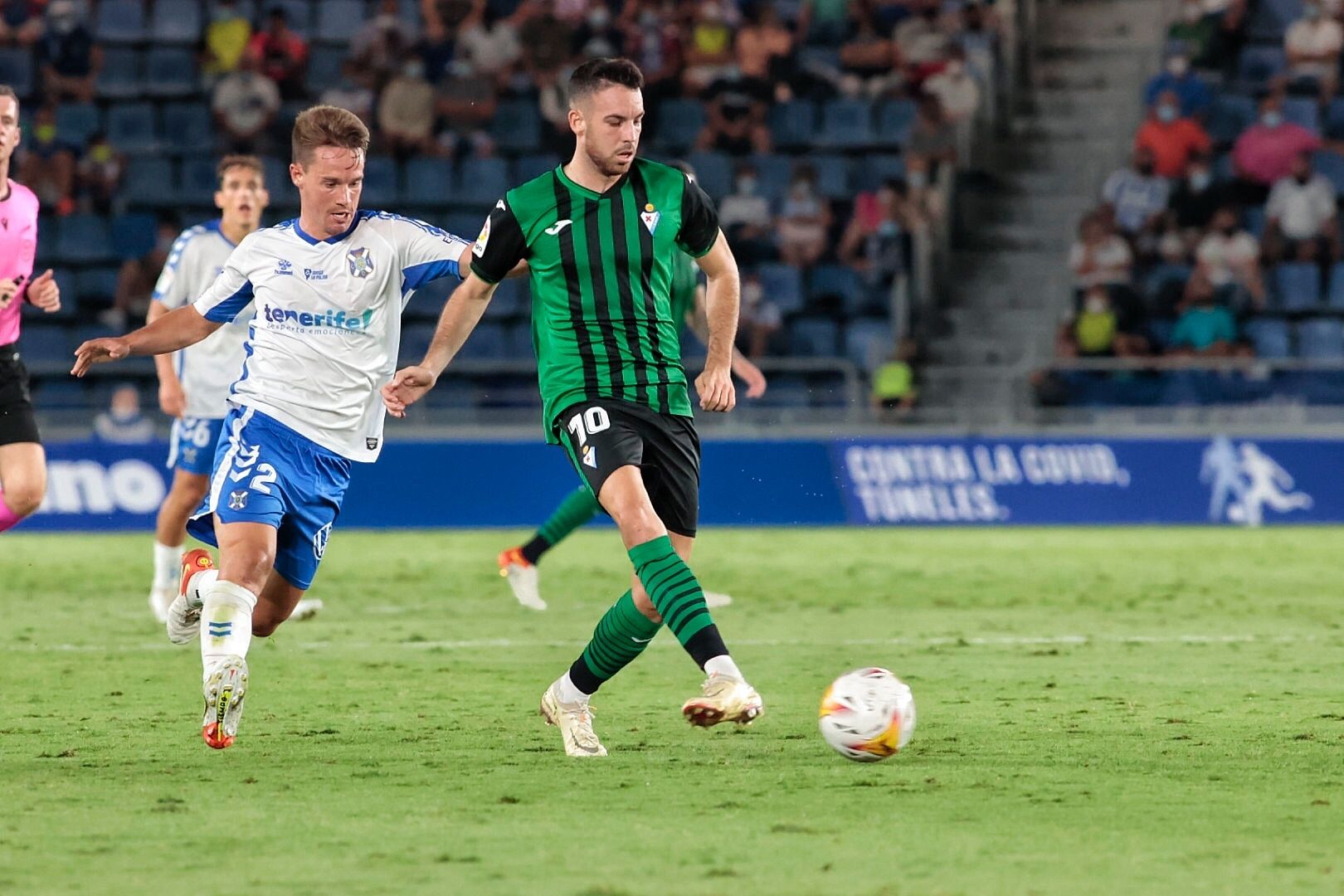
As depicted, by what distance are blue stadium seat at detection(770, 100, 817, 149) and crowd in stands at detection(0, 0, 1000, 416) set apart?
0.02 m

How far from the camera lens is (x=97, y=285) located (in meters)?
20.7

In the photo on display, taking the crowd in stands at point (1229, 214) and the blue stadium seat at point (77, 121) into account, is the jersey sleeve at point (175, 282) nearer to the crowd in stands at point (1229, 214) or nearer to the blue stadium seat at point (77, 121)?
the crowd in stands at point (1229, 214)

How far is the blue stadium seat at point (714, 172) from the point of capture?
2122 cm

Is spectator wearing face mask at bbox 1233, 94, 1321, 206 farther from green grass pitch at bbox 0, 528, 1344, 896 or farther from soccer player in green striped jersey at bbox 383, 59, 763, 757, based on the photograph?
soccer player in green striped jersey at bbox 383, 59, 763, 757

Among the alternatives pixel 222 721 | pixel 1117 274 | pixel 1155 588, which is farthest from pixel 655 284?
pixel 1117 274

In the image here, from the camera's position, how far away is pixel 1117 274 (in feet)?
65.4

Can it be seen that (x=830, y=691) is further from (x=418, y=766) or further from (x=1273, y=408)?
(x=1273, y=408)

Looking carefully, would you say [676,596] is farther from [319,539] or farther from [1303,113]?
[1303,113]

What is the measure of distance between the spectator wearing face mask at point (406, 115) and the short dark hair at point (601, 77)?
15.7 metres

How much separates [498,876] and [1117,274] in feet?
53.3

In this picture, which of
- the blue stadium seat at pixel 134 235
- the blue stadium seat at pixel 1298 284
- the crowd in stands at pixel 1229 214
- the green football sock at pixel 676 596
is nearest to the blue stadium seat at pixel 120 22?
the blue stadium seat at pixel 134 235

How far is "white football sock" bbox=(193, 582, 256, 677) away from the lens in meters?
6.47

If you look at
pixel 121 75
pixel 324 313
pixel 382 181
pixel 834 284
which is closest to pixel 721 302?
pixel 324 313

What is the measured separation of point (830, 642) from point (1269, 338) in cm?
1086
